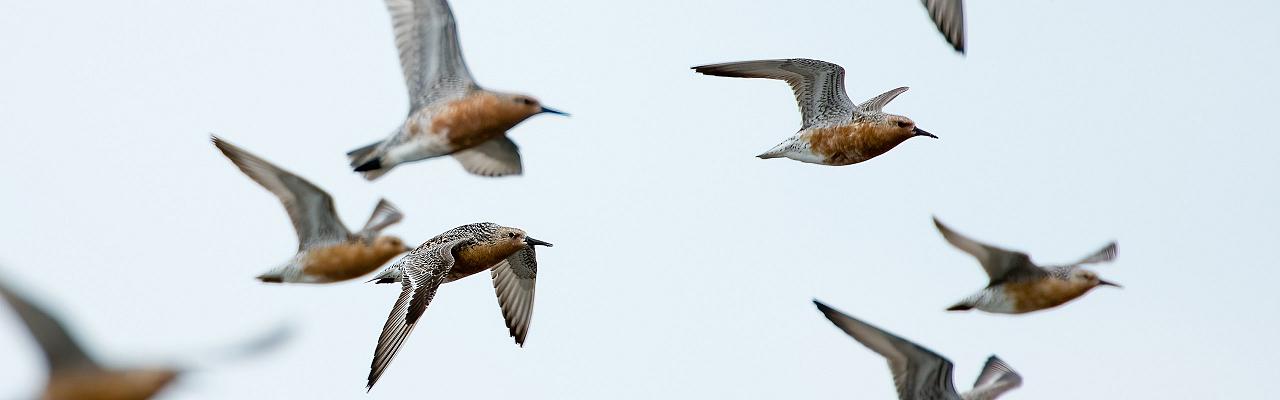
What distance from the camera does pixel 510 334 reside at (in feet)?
41.6

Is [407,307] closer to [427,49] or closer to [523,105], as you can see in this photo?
[523,105]

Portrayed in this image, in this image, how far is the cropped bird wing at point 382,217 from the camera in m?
13.4

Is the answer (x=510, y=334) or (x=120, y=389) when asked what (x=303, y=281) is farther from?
(x=120, y=389)

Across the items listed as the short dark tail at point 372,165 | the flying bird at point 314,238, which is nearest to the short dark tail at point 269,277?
the flying bird at point 314,238

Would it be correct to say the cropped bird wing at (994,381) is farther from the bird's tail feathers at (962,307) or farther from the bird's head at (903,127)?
the bird's head at (903,127)

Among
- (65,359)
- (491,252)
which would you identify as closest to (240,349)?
(65,359)

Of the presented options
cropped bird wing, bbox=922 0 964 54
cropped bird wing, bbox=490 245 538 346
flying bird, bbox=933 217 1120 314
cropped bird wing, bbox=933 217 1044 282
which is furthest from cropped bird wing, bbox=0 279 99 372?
flying bird, bbox=933 217 1120 314

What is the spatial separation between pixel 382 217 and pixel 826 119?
3.90 metres

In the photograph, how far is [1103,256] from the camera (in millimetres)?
13398

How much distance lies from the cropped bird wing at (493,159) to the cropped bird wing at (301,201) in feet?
6.03

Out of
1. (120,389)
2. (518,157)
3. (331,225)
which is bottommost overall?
(120,389)

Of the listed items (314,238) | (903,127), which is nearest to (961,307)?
(903,127)

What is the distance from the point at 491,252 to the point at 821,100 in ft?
9.06

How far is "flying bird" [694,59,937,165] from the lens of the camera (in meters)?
11.7
